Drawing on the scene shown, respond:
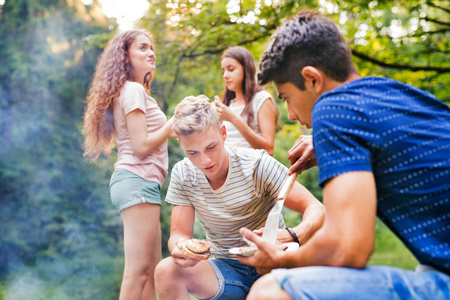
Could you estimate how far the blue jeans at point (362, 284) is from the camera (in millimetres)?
973

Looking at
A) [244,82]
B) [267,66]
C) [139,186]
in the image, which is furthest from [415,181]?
[244,82]

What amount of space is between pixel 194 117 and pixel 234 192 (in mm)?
381

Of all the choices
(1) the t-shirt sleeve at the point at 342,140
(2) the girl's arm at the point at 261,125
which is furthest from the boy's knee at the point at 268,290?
(2) the girl's arm at the point at 261,125

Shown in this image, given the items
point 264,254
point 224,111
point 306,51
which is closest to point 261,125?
point 224,111

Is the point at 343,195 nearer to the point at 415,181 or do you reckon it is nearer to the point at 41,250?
the point at 415,181

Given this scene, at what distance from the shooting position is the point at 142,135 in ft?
7.18

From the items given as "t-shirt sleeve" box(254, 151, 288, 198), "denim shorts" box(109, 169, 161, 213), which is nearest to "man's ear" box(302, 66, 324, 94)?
"t-shirt sleeve" box(254, 151, 288, 198)

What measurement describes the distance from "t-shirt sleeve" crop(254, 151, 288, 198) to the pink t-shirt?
2.17 feet

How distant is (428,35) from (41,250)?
6.51 meters

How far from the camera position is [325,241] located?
1017 mm

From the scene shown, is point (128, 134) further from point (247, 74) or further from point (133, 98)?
point (247, 74)

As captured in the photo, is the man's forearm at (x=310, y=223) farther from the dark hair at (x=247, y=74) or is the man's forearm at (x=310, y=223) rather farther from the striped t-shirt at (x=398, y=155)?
the dark hair at (x=247, y=74)

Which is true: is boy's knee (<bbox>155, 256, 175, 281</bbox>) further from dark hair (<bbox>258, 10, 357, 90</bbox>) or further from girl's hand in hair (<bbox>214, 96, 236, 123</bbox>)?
girl's hand in hair (<bbox>214, 96, 236, 123</bbox>)

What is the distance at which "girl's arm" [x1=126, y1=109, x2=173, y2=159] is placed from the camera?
2.18 meters
